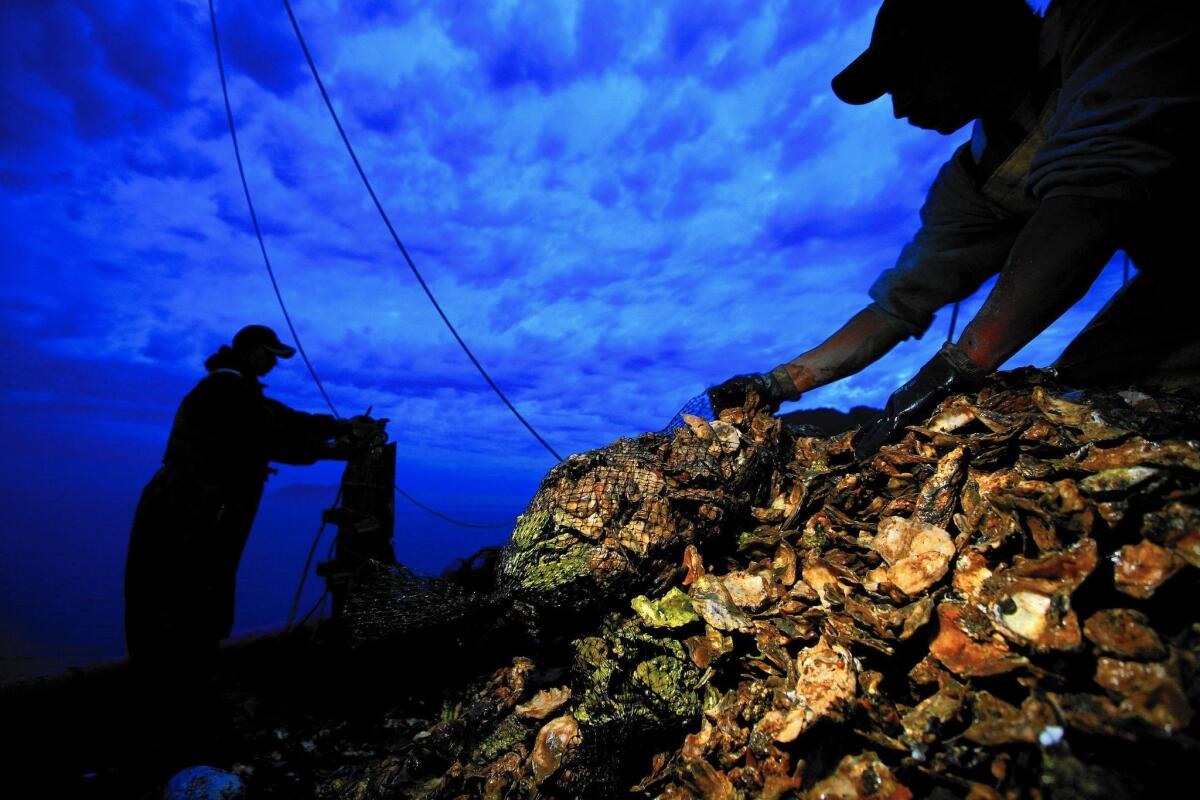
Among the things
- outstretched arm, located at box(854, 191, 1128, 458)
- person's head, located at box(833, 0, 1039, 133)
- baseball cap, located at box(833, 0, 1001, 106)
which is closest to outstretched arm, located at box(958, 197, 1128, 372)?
outstretched arm, located at box(854, 191, 1128, 458)

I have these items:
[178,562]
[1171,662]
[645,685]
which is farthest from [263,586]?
[1171,662]

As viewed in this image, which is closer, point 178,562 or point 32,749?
point 32,749

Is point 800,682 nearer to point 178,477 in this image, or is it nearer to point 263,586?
point 178,477

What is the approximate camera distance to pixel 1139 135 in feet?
4.61

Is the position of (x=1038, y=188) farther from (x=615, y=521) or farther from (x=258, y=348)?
(x=258, y=348)

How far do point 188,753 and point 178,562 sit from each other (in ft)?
6.02

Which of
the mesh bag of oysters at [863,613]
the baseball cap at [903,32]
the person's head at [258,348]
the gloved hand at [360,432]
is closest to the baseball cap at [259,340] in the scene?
the person's head at [258,348]

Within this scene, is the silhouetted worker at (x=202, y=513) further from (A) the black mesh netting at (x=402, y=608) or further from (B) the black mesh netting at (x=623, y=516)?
(B) the black mesh netting at (x=623, y=516)

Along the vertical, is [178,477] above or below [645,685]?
above

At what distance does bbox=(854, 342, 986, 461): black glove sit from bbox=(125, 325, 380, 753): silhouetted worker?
4.88 meters

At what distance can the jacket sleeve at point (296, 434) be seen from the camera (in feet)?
16.5

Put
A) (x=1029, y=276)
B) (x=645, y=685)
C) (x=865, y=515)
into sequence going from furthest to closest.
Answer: (x=865, y=515) → (x=645, y=685) → (x=1029, y=276)

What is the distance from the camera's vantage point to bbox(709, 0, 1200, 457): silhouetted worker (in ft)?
4.69

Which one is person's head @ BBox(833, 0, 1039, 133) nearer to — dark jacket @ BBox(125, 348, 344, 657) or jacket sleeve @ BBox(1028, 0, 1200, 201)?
jacket sleeve @ BBox(1028, 0, 1200, 201)
